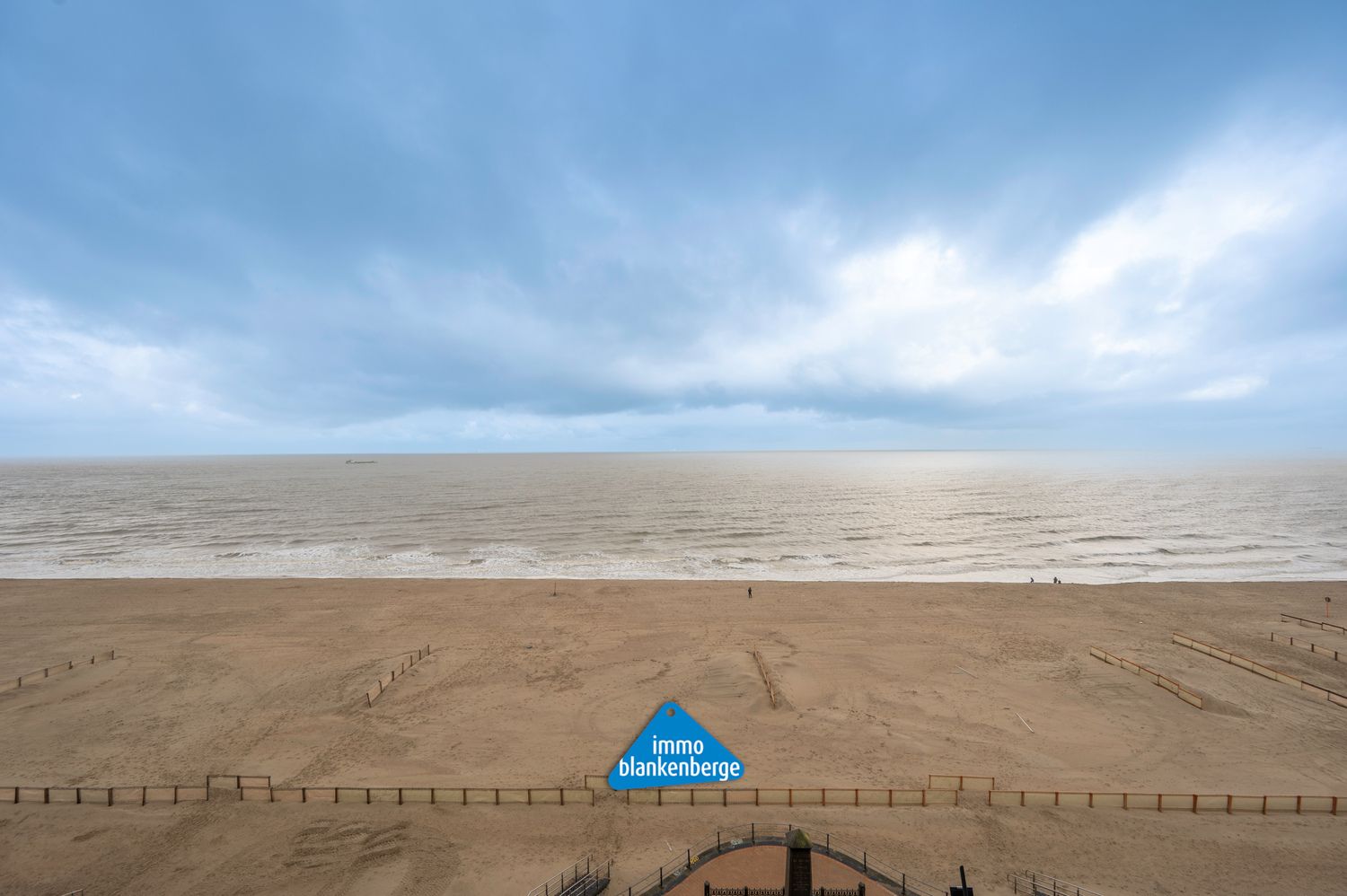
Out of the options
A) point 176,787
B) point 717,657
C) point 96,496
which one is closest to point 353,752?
point 176,787

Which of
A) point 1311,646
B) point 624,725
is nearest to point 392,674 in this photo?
point 624,725

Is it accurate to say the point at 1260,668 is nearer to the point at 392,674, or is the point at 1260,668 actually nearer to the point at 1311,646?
the point at 1311,646

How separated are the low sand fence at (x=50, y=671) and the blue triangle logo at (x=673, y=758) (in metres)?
32.7

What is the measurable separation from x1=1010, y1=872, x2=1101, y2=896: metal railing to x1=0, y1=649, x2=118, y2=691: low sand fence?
46065mm

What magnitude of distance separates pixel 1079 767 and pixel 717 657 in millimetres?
16970

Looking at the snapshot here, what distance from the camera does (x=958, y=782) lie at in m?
19.4

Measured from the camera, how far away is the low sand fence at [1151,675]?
83.5 ft

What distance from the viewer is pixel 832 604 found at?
40781mm

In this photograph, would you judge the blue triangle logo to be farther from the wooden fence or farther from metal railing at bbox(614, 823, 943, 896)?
the wooden fence

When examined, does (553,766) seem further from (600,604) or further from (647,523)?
(647,523)

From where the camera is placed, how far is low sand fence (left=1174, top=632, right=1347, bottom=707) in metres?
25.7

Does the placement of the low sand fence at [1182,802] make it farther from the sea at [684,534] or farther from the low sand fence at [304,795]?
the sea at [684,534]

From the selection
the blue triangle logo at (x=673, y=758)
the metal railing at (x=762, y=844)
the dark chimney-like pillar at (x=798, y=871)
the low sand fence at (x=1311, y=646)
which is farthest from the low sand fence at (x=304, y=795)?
the low sand fence at (x=1311, y=646)

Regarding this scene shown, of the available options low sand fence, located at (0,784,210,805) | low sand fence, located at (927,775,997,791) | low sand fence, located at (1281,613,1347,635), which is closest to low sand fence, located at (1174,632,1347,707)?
low sand fence, located at (1281,613,1347,635)
